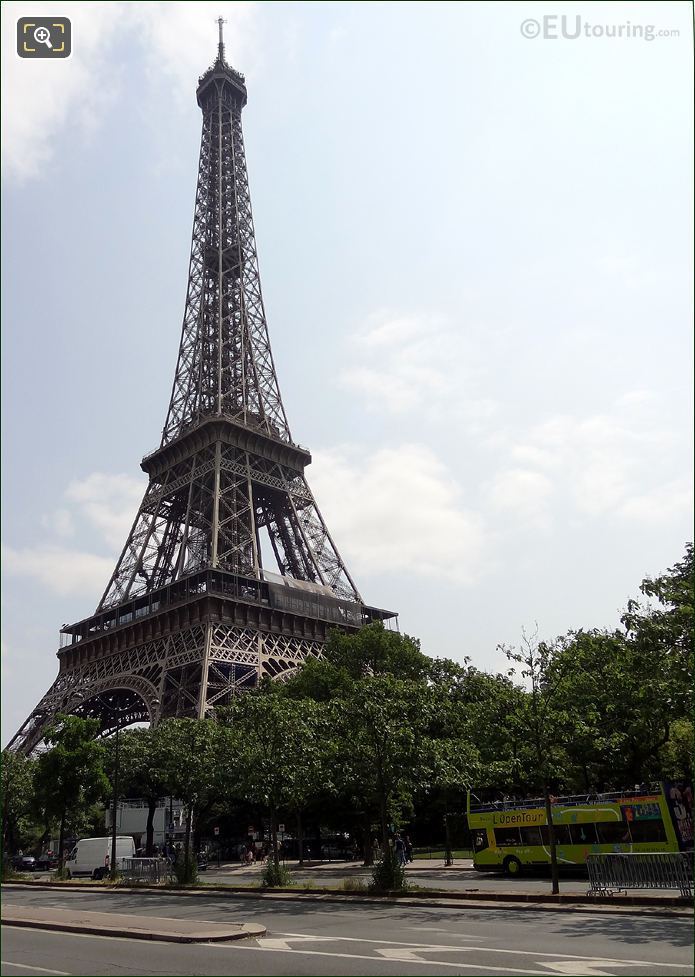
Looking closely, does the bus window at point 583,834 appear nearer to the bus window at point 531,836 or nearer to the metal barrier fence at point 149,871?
the bus window at point 531,836

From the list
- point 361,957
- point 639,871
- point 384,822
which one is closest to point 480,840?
point 384,822

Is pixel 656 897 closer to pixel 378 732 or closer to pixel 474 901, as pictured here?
pixel 474 901

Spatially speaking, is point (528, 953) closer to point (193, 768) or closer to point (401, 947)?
point (401, 947)

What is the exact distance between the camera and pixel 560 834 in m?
33.5

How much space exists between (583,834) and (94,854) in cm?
3487

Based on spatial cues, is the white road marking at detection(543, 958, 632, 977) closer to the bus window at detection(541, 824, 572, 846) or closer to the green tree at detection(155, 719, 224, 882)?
the bus window at detection(541, 824, 572, 846)

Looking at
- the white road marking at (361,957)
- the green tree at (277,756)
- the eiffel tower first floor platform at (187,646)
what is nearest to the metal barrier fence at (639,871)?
the white road marking at (361,957)

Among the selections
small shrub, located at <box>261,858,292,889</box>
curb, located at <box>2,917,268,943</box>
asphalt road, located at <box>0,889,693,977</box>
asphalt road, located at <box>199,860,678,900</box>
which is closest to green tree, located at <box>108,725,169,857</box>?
asphalt road, located at <box>199,860,678,900</box>

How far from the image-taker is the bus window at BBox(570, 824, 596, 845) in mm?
32344

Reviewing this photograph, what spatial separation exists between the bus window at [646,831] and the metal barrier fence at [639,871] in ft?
20.5

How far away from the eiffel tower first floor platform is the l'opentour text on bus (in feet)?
83.3

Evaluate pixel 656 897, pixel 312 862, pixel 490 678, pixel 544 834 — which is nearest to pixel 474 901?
pixel 656 897

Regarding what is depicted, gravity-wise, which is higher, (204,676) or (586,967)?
(204,676)

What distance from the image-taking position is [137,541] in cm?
7644
